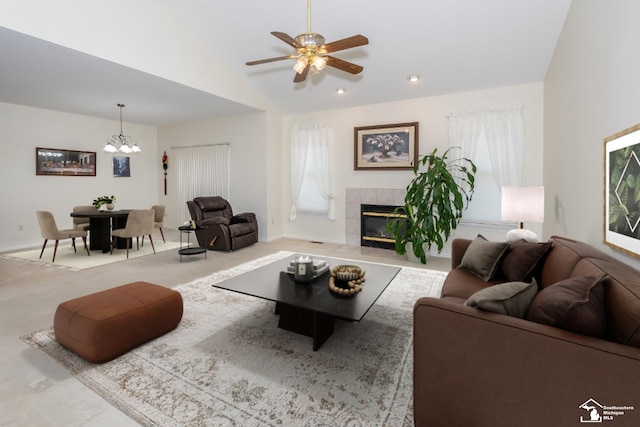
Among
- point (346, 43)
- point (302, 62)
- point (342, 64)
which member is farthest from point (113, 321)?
point (342, 64)

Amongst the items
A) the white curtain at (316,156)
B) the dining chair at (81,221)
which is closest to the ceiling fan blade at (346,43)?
the white curtain at (316,156)

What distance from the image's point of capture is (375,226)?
578 cm

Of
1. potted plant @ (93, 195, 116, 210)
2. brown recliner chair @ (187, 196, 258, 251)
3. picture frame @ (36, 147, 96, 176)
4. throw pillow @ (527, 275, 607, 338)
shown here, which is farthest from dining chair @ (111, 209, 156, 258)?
throw pillow @ (527, 275, 607, 338)

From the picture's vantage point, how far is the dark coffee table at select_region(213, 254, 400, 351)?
2.04m

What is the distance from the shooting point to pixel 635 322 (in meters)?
1.08

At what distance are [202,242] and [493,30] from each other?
5410mm

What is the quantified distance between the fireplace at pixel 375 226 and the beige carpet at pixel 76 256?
3.53 meters

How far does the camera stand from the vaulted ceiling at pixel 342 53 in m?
3.50

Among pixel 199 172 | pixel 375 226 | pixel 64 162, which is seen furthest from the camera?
pixel 199 172

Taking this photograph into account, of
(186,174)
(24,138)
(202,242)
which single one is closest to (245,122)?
(186,174)

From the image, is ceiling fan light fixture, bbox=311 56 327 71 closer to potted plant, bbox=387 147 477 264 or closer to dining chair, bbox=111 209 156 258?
potted plant, bbox=387 147 477 264

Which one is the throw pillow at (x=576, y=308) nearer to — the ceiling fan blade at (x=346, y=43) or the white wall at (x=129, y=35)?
the ceiling fan blade at (x=346, y=43)

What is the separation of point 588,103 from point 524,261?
1.55 meters

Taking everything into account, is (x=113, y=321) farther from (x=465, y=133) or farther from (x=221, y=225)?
(x=465, y=133)
